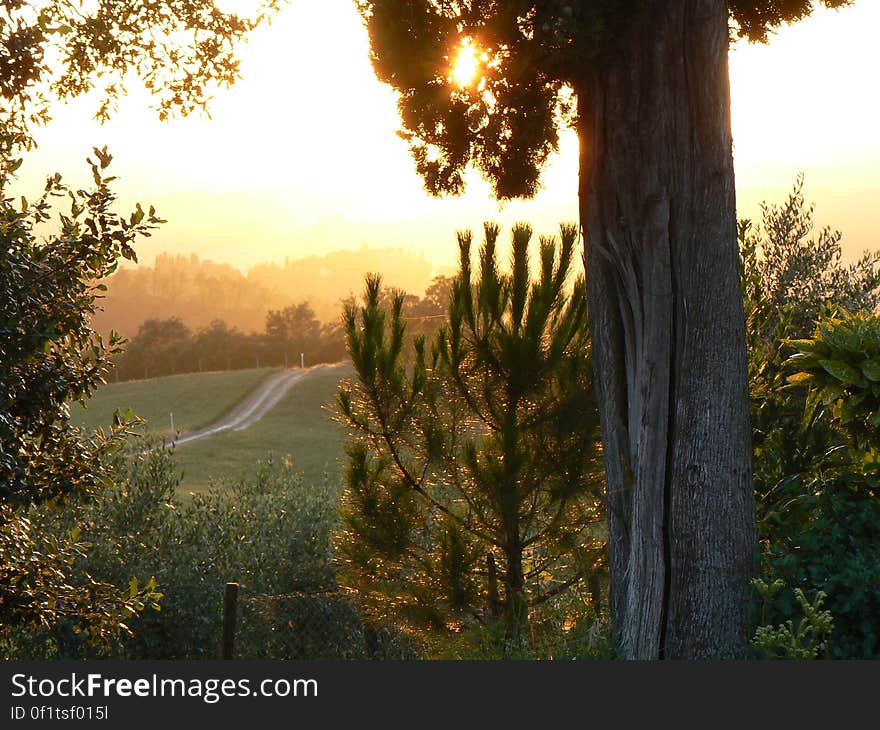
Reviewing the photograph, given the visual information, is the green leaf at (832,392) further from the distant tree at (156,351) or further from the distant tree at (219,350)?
the distant tree at (156,351)

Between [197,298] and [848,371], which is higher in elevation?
[197,298]

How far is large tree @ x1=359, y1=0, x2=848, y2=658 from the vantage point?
5445mm

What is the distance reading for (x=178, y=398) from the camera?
52.0 m

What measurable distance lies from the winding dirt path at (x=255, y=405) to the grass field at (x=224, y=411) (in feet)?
1.47

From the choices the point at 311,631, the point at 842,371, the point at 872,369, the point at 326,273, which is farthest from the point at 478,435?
the point at 326,273

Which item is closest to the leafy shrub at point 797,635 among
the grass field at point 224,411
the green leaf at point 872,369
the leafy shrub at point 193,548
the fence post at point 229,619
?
the green leaf at point 872,369

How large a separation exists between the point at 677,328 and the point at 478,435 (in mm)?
3208

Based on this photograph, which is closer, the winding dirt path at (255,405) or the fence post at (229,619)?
the fence post at (229,619)

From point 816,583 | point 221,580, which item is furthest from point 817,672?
point 221,580

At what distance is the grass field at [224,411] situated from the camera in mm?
36188

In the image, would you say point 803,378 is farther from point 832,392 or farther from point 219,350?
point 219,350

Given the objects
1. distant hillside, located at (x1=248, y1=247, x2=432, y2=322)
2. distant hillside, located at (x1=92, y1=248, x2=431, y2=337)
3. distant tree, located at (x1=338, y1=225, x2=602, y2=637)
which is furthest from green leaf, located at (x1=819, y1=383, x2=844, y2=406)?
distant hillside, located at (x1=248, y1=247, x2=432, y2=322)

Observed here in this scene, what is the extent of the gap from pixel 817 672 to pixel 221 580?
27.0 ft

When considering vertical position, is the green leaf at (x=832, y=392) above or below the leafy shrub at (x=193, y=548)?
above
